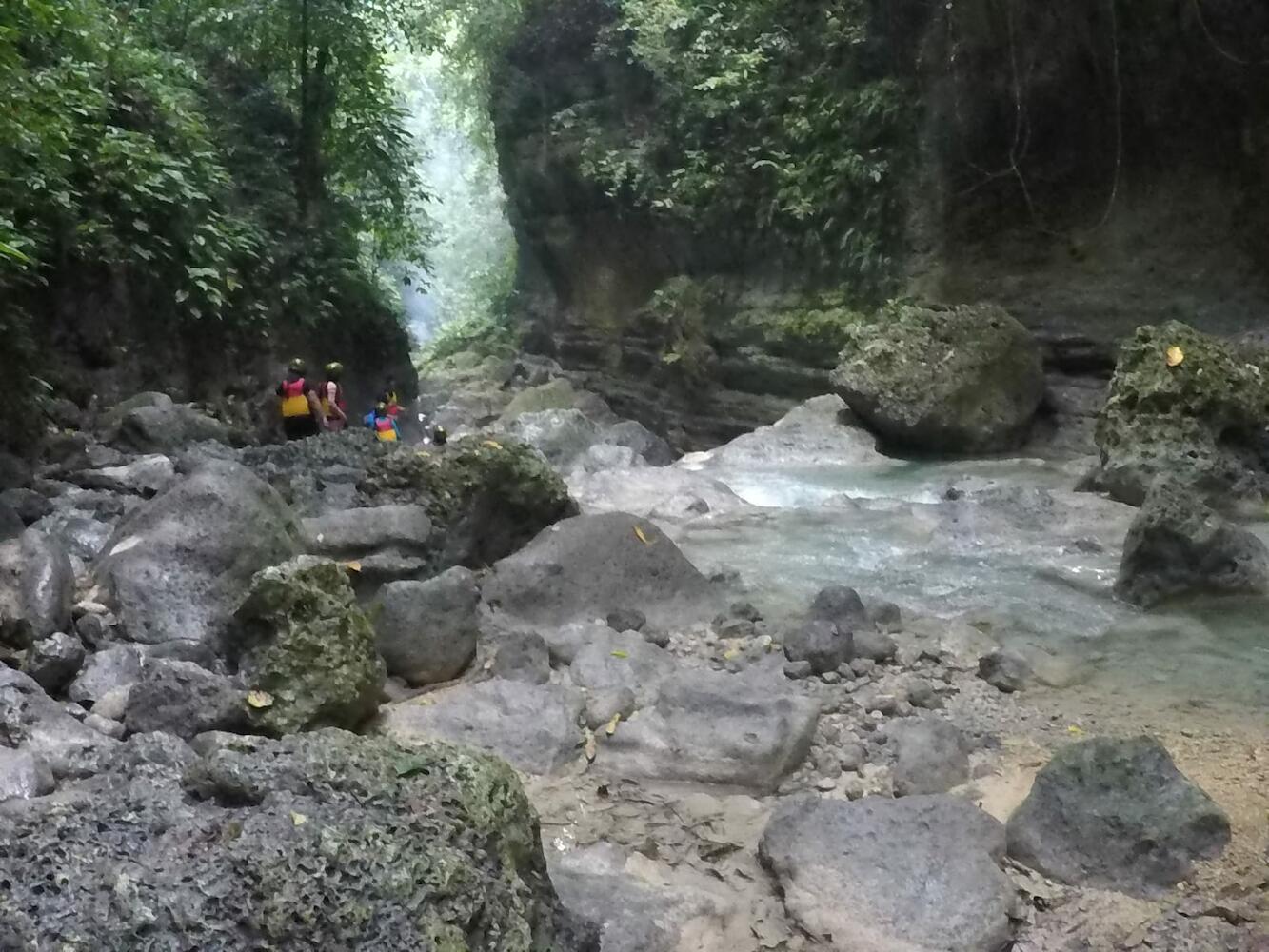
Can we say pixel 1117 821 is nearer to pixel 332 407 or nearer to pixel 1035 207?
pixel 332 407

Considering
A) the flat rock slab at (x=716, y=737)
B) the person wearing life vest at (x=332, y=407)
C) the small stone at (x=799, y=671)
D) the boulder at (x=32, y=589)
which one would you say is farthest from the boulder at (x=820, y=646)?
the person wearing life vest at (x=332, y=407)

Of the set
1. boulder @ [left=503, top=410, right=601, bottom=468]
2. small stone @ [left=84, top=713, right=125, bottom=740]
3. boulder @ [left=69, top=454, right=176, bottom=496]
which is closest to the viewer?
small stone @ [left=84, top=713, right=125, bottom=740]

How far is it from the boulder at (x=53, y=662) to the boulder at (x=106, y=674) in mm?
42

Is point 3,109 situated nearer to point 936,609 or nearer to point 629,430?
point 936,609

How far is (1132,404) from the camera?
7836 millimetres

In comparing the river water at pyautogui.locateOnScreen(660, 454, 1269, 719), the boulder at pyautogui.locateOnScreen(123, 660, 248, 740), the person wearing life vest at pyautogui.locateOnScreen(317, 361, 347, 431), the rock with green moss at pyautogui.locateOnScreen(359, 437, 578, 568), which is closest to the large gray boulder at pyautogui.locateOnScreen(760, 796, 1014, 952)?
the river water at pyautogui.locateOnScreen(660, 454, 1269, 719)

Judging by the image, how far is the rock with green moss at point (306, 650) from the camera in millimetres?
3566

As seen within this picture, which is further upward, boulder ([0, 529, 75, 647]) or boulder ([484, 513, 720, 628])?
boulder ([0, 529, 75, 647])

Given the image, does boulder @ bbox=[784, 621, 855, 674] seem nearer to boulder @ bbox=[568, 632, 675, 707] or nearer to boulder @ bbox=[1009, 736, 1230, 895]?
boulder @ bbox=[568, 632, 675, 707]

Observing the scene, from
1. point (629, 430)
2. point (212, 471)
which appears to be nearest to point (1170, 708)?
point (212, 471)

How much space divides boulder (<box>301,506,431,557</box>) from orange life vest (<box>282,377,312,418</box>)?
4.67m

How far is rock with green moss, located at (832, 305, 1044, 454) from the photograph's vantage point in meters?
10.1

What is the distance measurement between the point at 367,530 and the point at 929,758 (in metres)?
3.15

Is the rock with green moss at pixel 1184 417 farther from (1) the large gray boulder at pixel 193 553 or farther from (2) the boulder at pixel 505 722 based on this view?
(1) the large gray boulder at pixel 193 553
